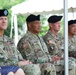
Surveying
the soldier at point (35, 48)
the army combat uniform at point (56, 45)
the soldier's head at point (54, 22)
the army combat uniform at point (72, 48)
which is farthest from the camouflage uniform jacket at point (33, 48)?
the army combat uniform at point (72, 48)

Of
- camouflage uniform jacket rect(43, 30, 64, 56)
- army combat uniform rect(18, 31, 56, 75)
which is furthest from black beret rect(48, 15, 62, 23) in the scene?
army combat uniform rect(18, 31, 56, 75)

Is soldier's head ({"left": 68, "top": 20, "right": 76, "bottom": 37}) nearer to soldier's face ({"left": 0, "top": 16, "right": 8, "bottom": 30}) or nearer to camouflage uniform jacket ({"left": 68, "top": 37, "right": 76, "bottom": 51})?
camouflage uniform jacket ({"left": 68, "top": 37, "right": 76, "bottom": 51})

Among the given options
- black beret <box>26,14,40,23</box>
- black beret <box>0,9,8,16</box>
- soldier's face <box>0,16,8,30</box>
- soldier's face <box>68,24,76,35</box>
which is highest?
black beret <box>0,9,8,16</box>

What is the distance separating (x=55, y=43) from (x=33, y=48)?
0.47 meters

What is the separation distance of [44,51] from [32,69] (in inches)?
20.0

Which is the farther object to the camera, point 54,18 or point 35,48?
point 54,18

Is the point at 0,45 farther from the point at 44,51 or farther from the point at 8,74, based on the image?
the point at 44,51

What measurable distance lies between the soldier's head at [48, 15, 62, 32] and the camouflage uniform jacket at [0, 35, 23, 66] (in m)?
0.78

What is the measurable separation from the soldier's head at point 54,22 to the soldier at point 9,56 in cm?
75

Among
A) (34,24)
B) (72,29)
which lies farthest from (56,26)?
(34,24)

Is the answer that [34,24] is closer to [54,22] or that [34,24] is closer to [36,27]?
[36,27]

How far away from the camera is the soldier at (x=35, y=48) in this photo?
463 cm

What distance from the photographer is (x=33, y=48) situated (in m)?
4.74

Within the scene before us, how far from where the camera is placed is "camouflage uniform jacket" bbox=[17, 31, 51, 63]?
15.3 feet
